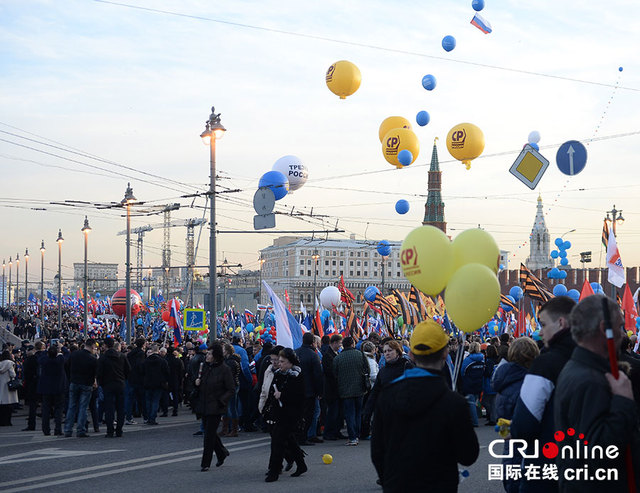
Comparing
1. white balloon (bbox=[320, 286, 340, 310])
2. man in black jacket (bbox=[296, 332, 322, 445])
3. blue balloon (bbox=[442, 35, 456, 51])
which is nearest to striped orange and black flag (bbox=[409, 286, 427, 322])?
white balloon (bbox=[320, 286, 340, 310])

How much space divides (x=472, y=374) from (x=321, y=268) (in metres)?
146

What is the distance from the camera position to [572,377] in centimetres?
394

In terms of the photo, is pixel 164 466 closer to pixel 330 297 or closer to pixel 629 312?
pixel 629 312

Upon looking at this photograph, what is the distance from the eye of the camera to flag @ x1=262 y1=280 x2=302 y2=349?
14.6 m

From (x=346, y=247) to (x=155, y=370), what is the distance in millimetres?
144388

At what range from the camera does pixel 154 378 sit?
16.5m

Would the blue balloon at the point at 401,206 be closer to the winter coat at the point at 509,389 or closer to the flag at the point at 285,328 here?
the flag at the point at 285,328

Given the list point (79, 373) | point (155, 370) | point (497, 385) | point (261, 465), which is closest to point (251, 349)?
point (155, 370)

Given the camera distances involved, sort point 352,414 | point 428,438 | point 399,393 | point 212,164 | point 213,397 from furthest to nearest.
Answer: point 212,164, point 352,414, point 213,397, point 399,393, point 428,438

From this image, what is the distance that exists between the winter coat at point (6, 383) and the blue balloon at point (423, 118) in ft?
33.3

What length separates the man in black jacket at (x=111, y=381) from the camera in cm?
1428

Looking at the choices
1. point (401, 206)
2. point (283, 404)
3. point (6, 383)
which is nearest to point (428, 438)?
point (283, 404)

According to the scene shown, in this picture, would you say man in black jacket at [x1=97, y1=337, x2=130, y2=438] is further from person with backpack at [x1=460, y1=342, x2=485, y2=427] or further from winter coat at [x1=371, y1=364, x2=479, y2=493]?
winter coat at [x1=371, y1=364, x2=479, y2=493]

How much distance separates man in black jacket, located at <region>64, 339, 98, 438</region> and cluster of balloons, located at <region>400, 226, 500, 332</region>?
26.7ft
